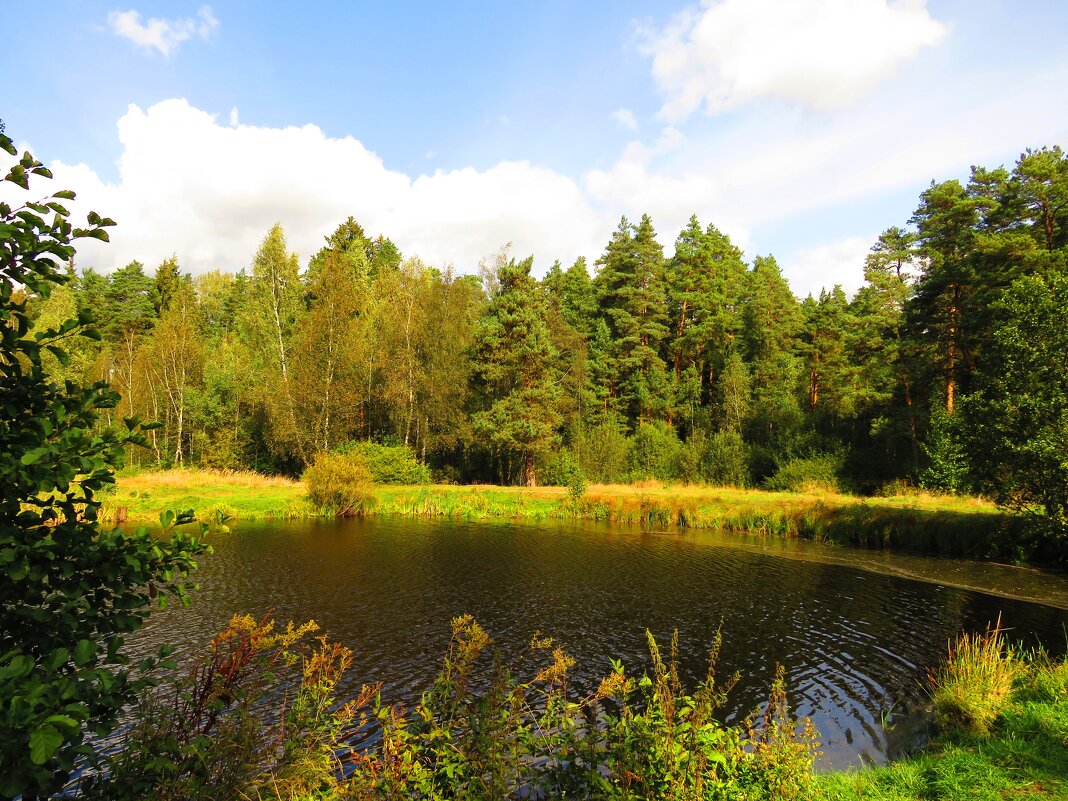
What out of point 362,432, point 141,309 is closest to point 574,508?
point 362,432

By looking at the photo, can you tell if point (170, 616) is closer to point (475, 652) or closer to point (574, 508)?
point (475, 652)

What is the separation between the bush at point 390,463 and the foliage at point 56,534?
1639 inches

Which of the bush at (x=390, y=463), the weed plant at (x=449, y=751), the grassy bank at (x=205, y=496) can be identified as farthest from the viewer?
the bush at (x=390, y=463)

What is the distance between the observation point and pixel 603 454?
164 feet

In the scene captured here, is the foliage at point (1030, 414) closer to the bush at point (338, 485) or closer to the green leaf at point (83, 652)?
the green leaf at point (83, 652)

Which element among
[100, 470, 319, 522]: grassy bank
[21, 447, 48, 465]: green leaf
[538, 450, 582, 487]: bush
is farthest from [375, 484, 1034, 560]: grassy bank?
[21, 447, 48, 465]: green leaf

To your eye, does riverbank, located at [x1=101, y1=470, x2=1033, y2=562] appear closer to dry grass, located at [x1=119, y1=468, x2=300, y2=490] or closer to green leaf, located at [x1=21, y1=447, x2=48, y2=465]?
dry grass, located at [x1=119, y1=468, x2=300, y2=490]

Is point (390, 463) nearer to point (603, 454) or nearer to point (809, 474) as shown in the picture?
point (603, 454)

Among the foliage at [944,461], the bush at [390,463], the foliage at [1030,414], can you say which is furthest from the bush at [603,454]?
the foliage at [1030,414]

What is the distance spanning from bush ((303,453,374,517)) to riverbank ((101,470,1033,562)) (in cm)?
121

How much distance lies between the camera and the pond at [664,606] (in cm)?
1244

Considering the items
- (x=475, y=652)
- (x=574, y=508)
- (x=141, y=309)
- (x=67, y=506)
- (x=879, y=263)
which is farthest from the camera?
(x=141, y=309)

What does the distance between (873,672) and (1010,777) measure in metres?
6.70

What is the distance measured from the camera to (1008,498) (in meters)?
22.0
